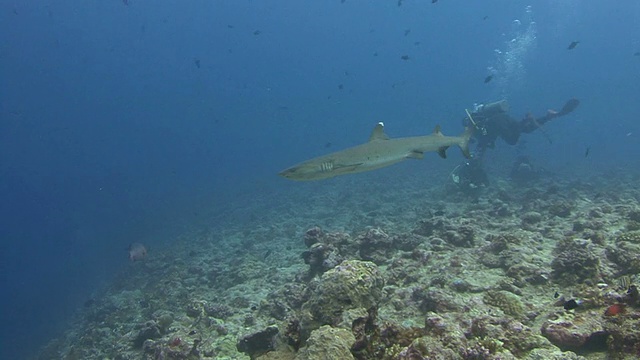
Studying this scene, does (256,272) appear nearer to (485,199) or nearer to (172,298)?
(172,298)

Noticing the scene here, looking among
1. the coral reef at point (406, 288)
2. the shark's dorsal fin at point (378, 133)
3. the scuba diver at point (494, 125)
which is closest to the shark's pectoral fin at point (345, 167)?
the shark's dorsal fin at point (378, 133)

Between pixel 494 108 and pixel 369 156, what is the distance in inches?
654

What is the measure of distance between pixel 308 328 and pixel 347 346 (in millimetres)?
975

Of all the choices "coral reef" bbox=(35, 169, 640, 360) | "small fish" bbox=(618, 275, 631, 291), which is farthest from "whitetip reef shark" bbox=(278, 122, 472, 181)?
"small fish" bbox=(618, 275, 631, 291)

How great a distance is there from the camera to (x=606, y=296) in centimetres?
466

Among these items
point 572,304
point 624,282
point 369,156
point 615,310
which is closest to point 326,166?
point 369,156

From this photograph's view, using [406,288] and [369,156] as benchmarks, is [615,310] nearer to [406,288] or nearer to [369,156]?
[406,288]

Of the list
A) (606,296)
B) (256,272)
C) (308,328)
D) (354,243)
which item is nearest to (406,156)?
(354,243)

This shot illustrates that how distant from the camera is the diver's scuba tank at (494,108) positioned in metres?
20.7

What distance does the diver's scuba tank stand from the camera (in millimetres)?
20723

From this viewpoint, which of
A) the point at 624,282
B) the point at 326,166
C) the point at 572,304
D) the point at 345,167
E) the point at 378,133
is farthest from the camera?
the point at 378,133

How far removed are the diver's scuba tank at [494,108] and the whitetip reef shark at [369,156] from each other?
14074mm

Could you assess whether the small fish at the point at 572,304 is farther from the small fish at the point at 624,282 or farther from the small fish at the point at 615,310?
the small fish at the point at 624,282

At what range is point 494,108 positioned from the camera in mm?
20797
